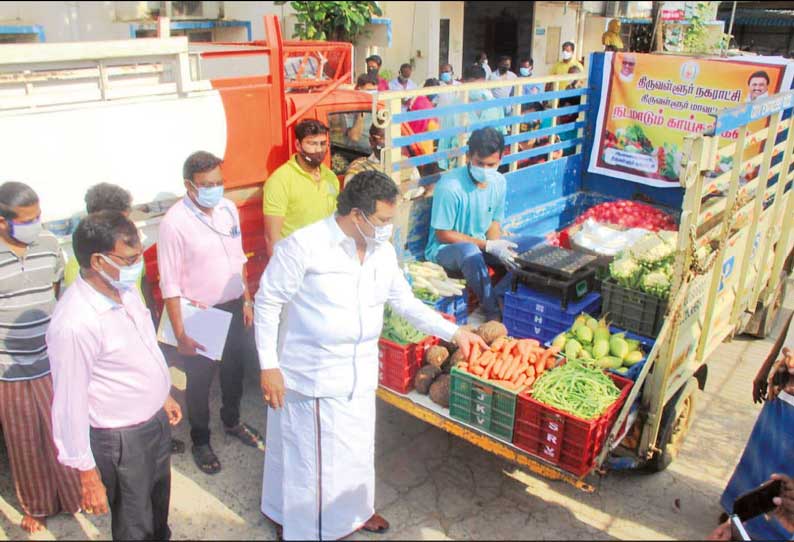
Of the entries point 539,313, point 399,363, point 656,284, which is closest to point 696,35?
point 656,284

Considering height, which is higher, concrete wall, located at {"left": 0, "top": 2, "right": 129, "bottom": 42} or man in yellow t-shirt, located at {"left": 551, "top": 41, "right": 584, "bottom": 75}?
concrete wall, located at {"left": 0, "top": 2, "right": 129, "bottom": 42}

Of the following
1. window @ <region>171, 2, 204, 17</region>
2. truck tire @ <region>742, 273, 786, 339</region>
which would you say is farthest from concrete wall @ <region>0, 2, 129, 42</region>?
truck tire @ <region>742, 273, 786, 339</region>

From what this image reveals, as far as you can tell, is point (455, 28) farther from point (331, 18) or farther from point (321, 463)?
point (321, 463)

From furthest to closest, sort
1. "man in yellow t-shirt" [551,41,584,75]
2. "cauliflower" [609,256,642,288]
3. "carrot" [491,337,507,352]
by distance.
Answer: "man in yellow t-shirt" [551,41,584,75]
"cauliflower" [609,256,642,288]
"carrot" [491,337,507,352]

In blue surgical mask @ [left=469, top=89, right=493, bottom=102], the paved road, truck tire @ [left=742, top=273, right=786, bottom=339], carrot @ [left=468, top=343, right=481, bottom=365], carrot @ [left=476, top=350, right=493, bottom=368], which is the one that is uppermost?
blue surgical mask @ [left=469, top=89, right=493, bottom=102]

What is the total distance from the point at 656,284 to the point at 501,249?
4.06 feet

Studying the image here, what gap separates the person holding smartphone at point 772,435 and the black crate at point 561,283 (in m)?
1.30

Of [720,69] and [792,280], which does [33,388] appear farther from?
[792,280]

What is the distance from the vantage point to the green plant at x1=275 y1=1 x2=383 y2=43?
12.5 metres

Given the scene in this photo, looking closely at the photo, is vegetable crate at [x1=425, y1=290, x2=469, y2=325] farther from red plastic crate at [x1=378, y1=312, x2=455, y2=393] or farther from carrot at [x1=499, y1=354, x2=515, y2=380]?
carrot at [x1=499, y1=354, x2=515, y2=380]

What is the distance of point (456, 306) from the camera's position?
16.7ft

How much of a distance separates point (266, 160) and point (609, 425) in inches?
129

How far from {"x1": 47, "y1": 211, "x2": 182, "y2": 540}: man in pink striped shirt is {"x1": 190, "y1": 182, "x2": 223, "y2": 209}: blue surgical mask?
116 cm

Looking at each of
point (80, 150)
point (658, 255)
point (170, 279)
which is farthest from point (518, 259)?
point (80, 150)
